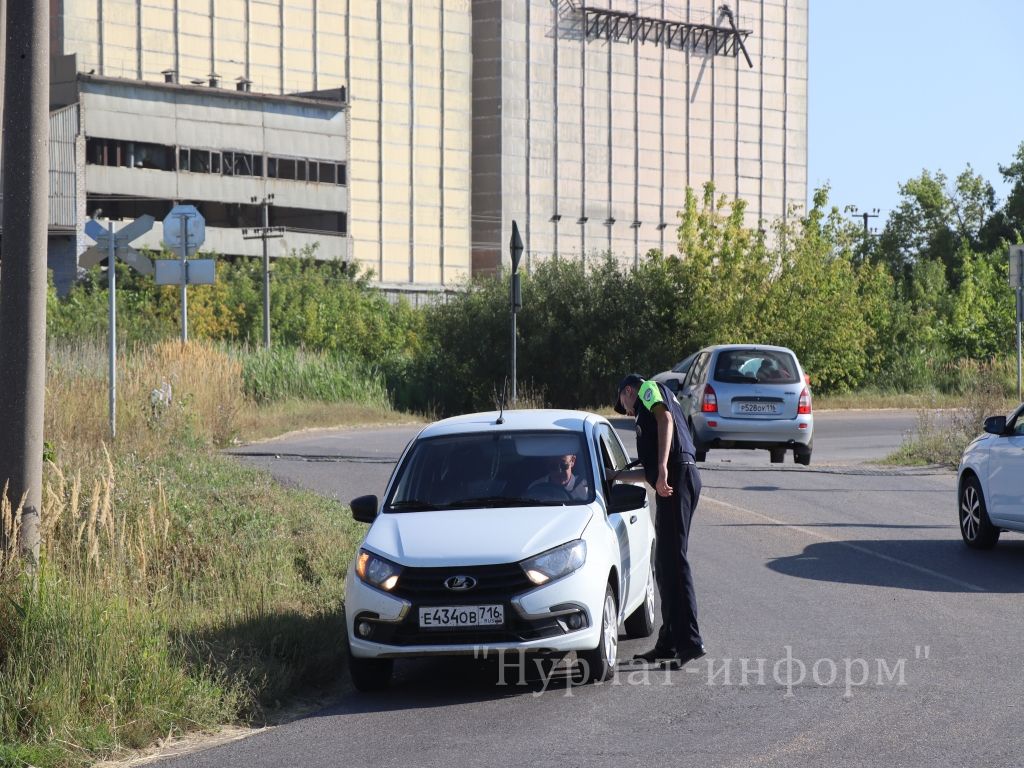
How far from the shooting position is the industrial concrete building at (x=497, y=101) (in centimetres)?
9862

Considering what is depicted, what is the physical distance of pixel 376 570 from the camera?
8914mm

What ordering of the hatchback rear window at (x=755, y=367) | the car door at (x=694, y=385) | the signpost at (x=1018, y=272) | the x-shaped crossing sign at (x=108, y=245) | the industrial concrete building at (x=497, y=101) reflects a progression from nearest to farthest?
the x-shaped crossing sign at (x=108, y=245), the hatchback rear window at (x=755, y=367), the car door at (x=694, y=385), the signpost at (x=1018, y=272), the industrial concrete building at (x=497, y=101)

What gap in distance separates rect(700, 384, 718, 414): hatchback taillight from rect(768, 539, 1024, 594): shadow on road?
8.03m

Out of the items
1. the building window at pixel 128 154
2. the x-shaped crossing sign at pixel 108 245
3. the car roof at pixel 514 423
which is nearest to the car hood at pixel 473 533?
the car roof at pixel 514 423

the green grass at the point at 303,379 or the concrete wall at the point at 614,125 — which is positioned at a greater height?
the concrete wall at the point at 614,125

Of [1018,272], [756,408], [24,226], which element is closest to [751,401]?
[756,408]

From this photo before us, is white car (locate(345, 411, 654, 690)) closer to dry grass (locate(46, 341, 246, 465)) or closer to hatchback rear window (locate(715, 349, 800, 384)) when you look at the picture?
dry grass (locate(46, 341, 246, 465))

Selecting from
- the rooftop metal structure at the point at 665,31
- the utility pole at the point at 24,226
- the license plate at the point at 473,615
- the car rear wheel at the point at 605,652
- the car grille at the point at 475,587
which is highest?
the rooftop metal structure at the point at 665,31

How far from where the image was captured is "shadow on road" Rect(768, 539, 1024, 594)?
12953 mm

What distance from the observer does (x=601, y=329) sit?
48.8 m

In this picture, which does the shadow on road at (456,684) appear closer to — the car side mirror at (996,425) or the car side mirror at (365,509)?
the car side mirror at (365,509)

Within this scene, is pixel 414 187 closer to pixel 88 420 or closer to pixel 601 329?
pixel 601 329

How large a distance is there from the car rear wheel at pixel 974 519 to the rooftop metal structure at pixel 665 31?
9528cm

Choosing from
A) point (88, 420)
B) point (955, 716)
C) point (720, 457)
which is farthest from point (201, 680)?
point (720, 457)
